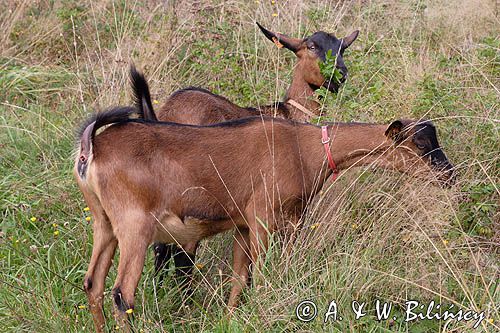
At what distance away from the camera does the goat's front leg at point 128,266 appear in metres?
5.03

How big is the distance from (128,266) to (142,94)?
135 cm

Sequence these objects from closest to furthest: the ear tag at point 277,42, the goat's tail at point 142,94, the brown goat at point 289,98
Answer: the goat's tail at point 142,94 < the brown goat at point 289,98 < the ear tag at point 277,42

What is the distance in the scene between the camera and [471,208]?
5.82 m

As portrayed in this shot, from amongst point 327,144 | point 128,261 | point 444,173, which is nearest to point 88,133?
point 128,261

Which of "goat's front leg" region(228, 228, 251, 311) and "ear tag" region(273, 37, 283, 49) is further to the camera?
"ear tag" region(273, 37, 283, 49)

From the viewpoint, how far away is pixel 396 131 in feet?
18.5

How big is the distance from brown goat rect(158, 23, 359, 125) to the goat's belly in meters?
1.15

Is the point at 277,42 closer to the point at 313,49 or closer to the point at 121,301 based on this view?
the point at 313,49

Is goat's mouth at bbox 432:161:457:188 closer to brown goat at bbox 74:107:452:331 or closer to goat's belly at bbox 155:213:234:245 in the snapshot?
brown goat at bbox 74:107:452:331

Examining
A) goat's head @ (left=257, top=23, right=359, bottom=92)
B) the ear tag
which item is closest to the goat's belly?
goat's head @ (left=257, top=23, right=359, bottom=92)

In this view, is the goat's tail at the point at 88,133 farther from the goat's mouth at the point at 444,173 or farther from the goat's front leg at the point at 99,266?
the goat's mouth at the point at 444,173

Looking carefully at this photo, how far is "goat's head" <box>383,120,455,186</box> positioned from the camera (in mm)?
5684

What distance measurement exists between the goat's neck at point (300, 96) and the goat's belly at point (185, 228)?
2137 mm

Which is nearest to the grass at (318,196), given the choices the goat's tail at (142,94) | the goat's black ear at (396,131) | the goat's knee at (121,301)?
the goat's knee at (121,301)
